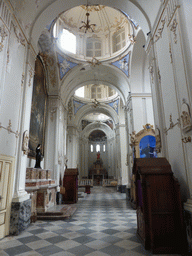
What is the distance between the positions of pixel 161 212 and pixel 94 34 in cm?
1249

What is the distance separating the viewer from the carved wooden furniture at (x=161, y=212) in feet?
10.9

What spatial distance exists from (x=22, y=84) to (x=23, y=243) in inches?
160

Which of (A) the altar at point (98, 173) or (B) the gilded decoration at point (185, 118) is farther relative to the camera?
(A) the altar at point (98, 173)

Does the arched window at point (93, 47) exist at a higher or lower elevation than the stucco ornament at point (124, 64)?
higher

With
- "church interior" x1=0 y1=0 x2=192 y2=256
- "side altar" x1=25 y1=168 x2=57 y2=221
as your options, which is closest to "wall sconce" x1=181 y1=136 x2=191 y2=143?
"church interior" x1=0 y1=0 x2=192 y2=256

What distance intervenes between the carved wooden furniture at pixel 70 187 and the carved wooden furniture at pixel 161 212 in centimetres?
727

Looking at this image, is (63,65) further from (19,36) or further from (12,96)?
(12,96)

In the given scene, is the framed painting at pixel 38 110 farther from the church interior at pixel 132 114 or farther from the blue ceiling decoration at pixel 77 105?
the blue ceiling decoration at pixel 77 105

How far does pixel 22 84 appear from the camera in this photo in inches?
213

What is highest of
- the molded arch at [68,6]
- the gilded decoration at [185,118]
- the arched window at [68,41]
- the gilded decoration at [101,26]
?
the gilded decoration at [101,26]

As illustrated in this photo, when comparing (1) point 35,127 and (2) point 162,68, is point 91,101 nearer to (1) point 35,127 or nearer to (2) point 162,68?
(1) point 35,127

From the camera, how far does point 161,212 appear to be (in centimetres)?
344

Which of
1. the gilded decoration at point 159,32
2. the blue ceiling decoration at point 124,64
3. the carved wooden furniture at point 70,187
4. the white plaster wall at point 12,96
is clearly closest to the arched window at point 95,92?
the blue ceiling decoration at point 124,64

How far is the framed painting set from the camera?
8227 mm
